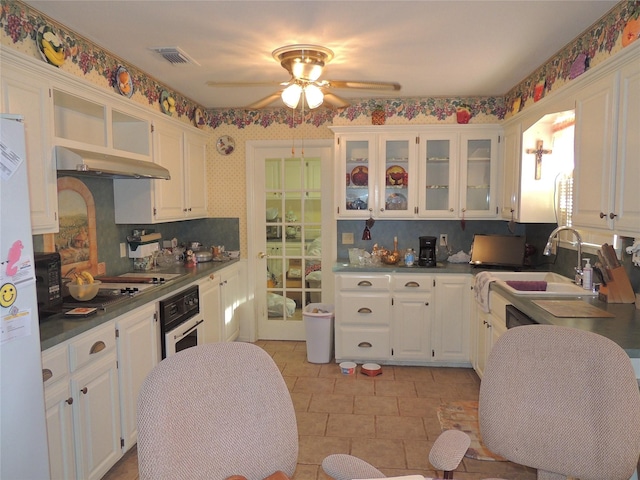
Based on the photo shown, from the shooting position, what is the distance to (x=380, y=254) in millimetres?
4316

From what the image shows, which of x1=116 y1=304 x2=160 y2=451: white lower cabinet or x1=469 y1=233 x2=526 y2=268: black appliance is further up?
x1=469 y1=233 x2=526 y2=268: black appliance

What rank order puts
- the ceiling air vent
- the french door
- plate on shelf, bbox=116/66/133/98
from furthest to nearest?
the french door, plate on shelf, bbox=116/66/133/98, the ceiling air vent

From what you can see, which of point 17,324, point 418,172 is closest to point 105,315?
point 17,324

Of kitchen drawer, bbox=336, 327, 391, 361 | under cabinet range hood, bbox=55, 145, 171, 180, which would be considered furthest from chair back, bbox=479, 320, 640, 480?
kitchen drawer, bbox=336, 327, 391, 361

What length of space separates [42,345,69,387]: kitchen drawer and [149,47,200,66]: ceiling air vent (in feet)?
6.34

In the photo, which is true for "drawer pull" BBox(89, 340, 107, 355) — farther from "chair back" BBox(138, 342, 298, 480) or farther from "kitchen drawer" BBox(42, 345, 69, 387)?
"chair back" BBox(138, 342, 298, 480)

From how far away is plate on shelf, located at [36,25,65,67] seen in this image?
242 cm

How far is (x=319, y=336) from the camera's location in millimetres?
4164

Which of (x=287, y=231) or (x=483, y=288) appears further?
(x=287, y=231)

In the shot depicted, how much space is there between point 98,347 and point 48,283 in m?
0.42

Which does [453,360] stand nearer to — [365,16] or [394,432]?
[394,432]

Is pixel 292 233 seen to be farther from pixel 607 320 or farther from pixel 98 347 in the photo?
pixel 607 320

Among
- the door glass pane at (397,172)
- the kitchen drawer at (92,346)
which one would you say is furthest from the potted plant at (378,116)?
the kitchen drawer at (92,346)

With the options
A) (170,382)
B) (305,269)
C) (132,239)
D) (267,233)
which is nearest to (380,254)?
(305,269)
